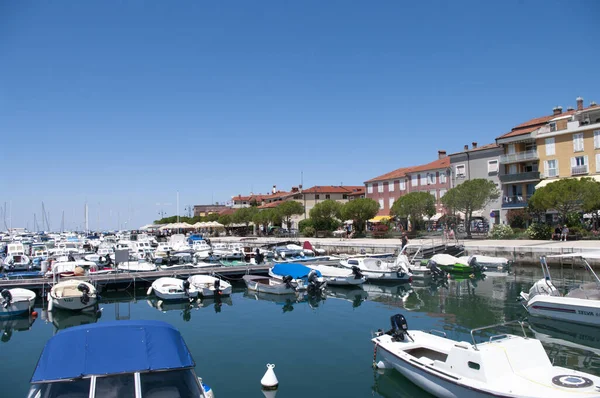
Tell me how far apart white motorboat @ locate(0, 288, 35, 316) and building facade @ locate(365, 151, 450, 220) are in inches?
2063

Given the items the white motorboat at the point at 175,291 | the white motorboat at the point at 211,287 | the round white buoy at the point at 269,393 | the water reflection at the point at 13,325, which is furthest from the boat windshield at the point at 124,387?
the white motorboat at the point at 175,291

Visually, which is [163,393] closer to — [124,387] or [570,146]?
[124,387]

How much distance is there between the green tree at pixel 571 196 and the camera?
4353 cm

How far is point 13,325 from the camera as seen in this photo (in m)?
23.6

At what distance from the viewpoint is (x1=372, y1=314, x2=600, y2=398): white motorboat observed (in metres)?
10.4

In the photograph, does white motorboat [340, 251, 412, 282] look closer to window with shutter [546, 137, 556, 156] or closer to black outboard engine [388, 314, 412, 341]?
black outboard engine [388, 314, 412, 341]

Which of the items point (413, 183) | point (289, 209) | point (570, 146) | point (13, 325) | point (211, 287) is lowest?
point (13, 325)

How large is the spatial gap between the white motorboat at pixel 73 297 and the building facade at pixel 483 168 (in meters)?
49.2

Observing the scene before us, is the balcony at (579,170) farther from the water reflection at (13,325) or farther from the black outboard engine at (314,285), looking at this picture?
the water reflection at (13,325)

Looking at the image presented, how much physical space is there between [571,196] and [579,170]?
34.5ft

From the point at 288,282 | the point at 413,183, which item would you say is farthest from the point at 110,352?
the point at 413,183

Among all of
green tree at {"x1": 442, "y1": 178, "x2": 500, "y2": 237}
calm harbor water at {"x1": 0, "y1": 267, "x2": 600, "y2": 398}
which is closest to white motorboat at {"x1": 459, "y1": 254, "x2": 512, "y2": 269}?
calm harbor water at {"x1": 0, "y1": 267, "x2": 600, "y2": 398}

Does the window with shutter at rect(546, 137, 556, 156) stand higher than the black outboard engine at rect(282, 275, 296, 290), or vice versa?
the window with shutter at rect(546, 137, 556, 156)

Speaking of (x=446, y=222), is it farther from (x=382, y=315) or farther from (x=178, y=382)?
(x=178, y=382)
